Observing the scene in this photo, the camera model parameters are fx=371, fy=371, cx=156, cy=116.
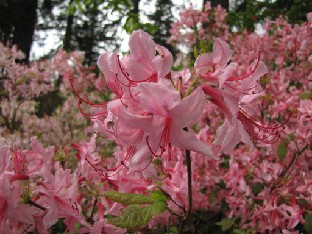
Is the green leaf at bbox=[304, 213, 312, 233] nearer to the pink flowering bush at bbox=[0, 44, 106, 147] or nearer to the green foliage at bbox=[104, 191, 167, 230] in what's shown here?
the green foliage at bbox=[104, 191, 167, 230]

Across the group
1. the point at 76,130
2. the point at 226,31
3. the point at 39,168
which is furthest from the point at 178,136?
the point at 76,130

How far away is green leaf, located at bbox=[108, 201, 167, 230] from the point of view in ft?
4.03

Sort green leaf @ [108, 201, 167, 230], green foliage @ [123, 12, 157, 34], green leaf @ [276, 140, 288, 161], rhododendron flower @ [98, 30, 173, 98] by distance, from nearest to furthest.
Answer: rhododendron flower @ [98, 30, 173, 98] → green leaf @ [108, 201, 167, 230] → green leaf @ [276, 140, 288, 161] → green foliage @ [123, 12, 157, 34]

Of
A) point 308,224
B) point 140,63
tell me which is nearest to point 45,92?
point 308,224

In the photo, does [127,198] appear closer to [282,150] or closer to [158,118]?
[158,118]

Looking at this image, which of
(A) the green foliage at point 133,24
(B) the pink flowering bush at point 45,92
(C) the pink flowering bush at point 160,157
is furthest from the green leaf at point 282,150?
(B) the pink flowering bush at point 45,92

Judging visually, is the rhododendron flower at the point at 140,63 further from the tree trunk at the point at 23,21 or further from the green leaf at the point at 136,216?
the tree trunk at the point at 23,21

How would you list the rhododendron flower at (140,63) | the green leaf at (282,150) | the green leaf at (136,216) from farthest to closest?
the green leaf at (282,150) → the green leaf at (136,216) → the rhododendron flower at (140,63)

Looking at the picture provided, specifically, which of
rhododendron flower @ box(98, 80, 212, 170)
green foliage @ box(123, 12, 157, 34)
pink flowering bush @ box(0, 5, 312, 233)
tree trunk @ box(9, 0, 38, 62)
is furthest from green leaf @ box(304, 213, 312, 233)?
tree trunk @ box(9, 0, 38, 62)

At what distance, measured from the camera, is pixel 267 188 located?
2309 mm

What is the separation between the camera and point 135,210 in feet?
4.19

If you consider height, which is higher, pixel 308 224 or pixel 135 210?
pixel 135 210

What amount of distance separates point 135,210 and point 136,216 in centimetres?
2

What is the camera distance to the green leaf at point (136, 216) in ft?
4.03
